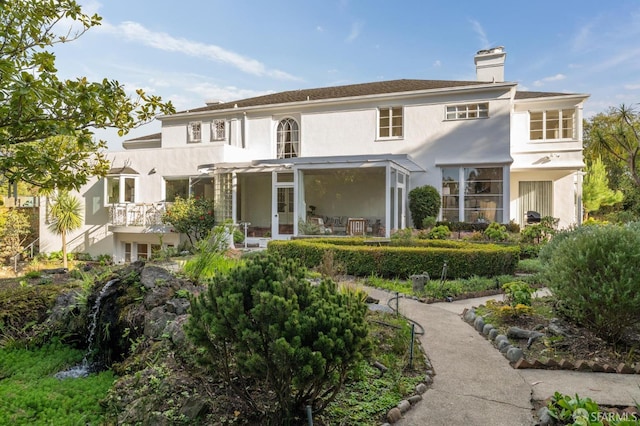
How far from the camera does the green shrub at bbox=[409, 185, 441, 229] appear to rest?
60.5 ft

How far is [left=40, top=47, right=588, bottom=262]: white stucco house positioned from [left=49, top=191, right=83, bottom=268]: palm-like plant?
2.90 feet

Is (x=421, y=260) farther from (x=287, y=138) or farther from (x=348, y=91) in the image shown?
(x=348, y=91)

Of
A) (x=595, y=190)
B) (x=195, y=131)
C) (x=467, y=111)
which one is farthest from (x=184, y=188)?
(x=595, y=190)

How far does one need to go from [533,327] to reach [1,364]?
867cm

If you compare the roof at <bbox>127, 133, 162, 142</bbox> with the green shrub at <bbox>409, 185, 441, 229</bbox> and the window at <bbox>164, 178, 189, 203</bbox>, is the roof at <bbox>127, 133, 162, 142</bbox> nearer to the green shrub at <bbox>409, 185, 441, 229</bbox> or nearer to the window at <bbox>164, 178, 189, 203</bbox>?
the window at <bbox>164, 178, 189, 203</bbox>

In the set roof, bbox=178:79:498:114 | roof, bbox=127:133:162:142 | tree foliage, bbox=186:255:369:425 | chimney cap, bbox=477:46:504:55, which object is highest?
chimney cap, bbox=477:46:504:55

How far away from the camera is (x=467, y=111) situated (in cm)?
1889

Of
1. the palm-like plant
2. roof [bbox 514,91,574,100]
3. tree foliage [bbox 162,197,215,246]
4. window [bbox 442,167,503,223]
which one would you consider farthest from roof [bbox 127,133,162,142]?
roof [bbox 514,91,574,100]

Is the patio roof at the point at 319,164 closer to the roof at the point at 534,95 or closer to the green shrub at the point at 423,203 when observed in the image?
the green shrub at the point at 423,203

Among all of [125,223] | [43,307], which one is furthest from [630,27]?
[125,223]

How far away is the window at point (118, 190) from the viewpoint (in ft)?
69.6

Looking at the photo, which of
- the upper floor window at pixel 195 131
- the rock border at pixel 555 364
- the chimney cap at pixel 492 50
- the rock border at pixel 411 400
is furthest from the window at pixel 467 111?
the rock border at pixel 411 400

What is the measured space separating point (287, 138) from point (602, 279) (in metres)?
19.0

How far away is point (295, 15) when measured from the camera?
11.7 metres
